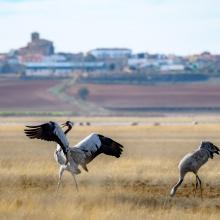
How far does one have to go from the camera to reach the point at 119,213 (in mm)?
15195

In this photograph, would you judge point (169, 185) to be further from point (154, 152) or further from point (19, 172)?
point (154, 152)

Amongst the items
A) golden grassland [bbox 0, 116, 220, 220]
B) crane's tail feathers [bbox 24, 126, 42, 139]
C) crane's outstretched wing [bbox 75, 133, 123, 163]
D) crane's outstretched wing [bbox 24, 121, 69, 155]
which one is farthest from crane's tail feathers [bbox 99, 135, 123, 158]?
crane's tail feathers [bbox 24, 126, 42, 139]

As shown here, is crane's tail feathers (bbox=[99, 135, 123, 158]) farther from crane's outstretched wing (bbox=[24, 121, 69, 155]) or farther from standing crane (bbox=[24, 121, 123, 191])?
crane's outstretched wing (bbox=[24, 121, 69, 155])

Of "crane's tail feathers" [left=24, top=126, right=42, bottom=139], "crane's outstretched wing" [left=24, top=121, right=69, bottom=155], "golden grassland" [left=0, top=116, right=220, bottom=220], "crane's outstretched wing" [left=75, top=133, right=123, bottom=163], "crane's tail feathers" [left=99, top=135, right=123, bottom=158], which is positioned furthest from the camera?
"crane's tail feathers" [left=99, top=135, right=123, bottom=158]

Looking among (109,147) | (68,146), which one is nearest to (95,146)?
(109,147)

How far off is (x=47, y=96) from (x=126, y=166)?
12330 centimetres

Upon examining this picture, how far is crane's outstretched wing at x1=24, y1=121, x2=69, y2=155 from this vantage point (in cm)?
1759

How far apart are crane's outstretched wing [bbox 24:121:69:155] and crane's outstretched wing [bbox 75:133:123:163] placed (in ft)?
1.95

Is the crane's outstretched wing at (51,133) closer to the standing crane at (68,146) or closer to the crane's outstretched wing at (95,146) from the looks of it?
the standing crane at (68,146)

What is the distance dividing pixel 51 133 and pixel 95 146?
116 centimetres

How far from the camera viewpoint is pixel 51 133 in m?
17.6

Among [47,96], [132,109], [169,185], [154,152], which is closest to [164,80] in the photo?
[47,96]

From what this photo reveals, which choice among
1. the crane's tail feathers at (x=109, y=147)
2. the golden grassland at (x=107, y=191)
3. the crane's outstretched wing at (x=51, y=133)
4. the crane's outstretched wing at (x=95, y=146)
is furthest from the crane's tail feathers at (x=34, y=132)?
the crane's tail feathers at (x=109, y=147)

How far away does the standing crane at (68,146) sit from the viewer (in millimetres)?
17625
